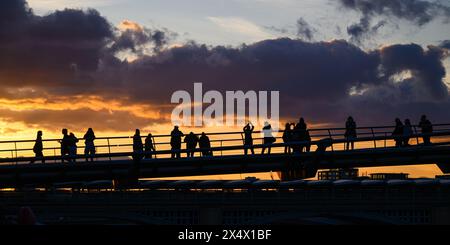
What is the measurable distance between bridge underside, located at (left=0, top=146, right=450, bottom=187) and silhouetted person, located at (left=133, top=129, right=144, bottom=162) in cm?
28

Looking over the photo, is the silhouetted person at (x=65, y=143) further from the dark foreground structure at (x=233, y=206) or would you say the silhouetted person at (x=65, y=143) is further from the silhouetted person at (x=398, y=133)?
the dark foreground structure at (x=233, y=206)

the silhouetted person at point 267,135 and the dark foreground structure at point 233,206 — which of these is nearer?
the silhouetted person at point 267,135

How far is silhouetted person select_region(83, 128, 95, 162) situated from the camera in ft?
168

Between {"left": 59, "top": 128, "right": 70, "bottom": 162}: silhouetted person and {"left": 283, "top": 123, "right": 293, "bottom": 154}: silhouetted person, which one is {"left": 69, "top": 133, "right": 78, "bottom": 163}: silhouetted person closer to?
{"left": 59, "top": 128, "right": 70, "bottom": 162}: silhouetted person

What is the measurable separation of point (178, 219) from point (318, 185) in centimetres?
2955

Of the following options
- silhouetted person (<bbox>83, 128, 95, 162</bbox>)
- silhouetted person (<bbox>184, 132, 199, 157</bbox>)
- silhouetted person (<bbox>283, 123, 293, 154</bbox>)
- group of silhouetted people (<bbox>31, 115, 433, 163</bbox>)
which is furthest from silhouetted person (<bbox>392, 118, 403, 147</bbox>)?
silhouetted person (<bbox>83, 128, 95, 162</bbox>)

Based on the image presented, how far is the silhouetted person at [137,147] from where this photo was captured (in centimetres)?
5194

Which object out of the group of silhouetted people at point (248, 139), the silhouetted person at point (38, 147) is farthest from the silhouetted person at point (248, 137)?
the silhouetted person at point (38, 147)

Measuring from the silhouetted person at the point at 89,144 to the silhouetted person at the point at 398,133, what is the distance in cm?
1490

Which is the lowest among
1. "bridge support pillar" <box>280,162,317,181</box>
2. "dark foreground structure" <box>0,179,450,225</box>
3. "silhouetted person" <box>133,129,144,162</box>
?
"dark foreground structure" <box>0,179,450,225</box>

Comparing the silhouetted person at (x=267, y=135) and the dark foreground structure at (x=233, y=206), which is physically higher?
the silhouetted person at (x=267, y=135)

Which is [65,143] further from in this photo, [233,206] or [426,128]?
[233,206]

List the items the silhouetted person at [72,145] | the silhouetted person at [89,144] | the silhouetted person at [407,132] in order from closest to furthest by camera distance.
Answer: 1. the silhouetted person at [407,132]
2. the silhouetted person at [89,144]
3. the silhouetted person at [72,145]
